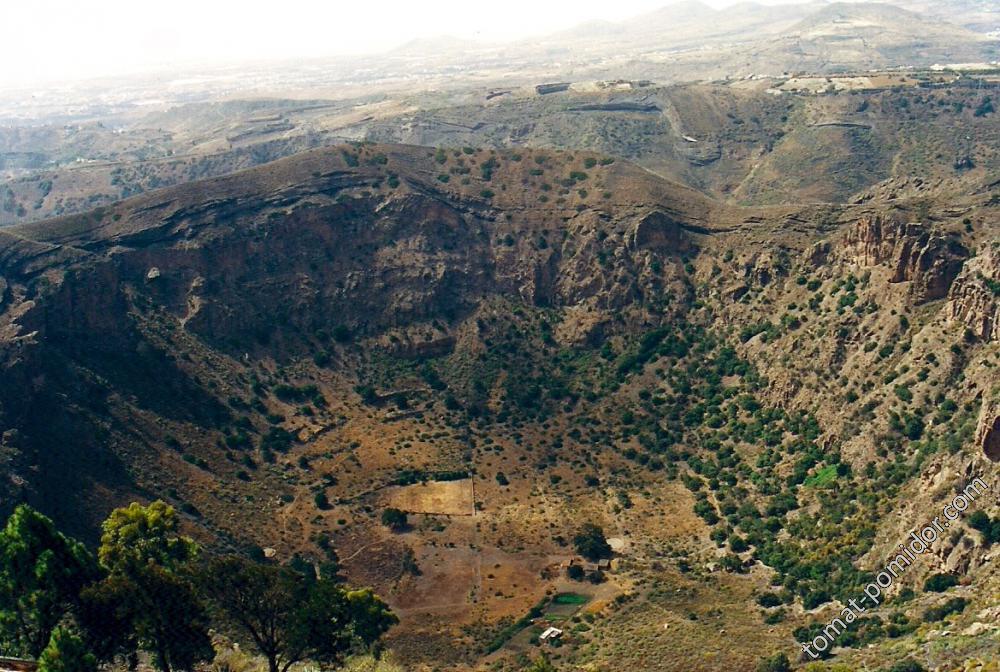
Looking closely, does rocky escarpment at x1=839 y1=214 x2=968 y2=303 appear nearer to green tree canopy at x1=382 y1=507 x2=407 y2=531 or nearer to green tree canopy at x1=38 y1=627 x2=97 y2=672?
green tree canopy at x1=382 y1=507 x2=407 y2=531

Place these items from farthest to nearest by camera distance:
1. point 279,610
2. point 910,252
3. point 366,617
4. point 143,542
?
point 910,252
point 366,617
point 143,542
point 279,610

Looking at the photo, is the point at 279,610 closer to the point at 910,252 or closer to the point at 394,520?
the point at 394,520

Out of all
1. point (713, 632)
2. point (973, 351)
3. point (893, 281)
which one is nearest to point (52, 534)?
point (713, 632)

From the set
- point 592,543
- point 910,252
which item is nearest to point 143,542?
point 592,543

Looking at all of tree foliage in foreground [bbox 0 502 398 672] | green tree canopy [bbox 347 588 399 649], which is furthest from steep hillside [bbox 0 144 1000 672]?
tree foliage in foreground [bbox 0 502 398 672]

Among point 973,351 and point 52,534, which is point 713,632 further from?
point 52,534

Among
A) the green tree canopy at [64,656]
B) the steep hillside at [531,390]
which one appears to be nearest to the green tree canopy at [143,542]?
the green tree canopy at [64,656]
